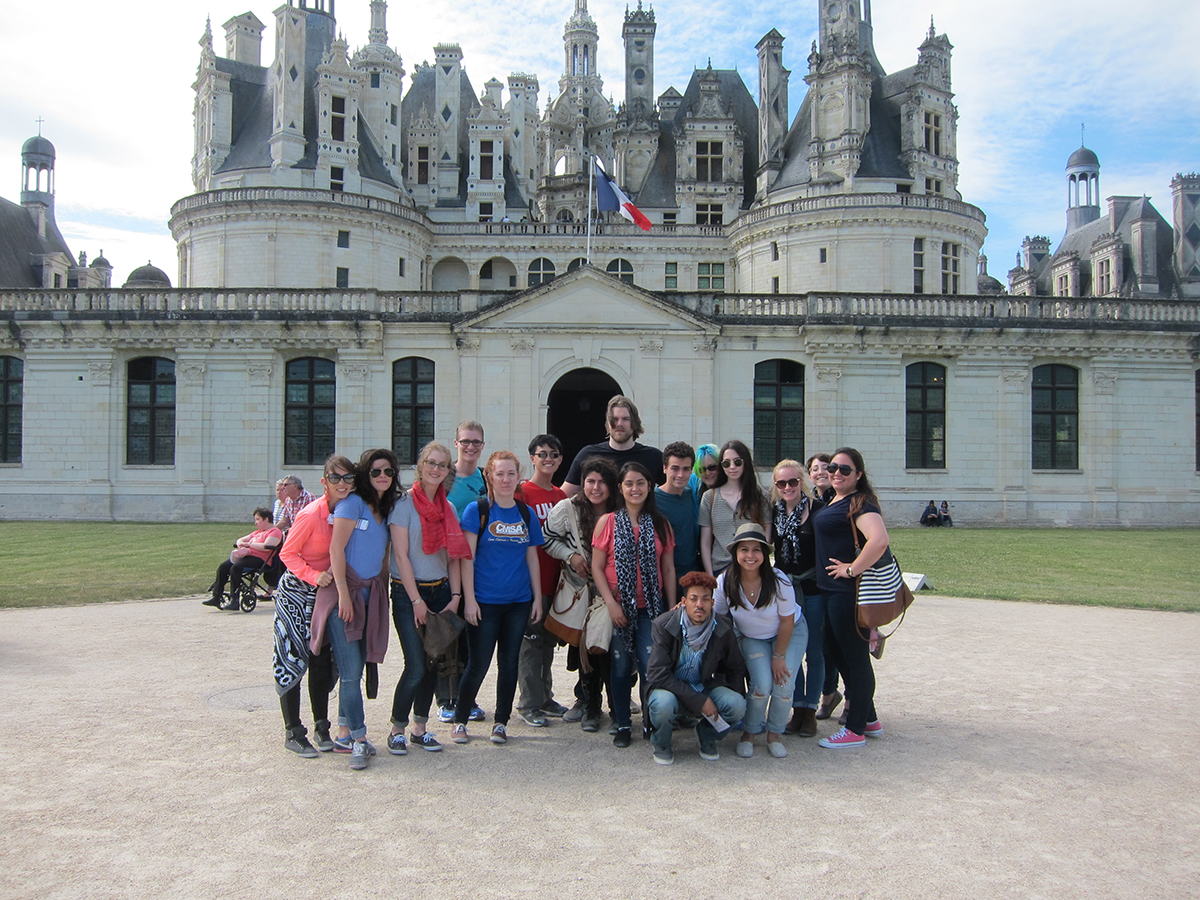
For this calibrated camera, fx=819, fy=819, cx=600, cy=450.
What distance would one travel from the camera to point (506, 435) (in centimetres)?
2541

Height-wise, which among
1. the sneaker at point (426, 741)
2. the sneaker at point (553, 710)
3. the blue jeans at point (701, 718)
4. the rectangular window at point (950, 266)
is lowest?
the sneaker at point (553, 710)

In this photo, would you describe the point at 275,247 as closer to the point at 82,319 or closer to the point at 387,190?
the point at 387,190

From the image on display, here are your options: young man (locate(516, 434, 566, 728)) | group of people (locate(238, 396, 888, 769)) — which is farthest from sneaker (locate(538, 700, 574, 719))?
group of people (locate(238, 396, 888, 769))

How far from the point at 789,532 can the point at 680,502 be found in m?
0.93

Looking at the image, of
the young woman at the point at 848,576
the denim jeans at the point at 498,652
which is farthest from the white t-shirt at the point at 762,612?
the denim jeans at the point at 498,652

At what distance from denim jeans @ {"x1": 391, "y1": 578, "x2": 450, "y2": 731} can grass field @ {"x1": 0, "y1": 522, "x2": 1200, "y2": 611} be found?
8.02m

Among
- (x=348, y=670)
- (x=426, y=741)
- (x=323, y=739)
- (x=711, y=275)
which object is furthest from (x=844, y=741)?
(x=711, y=275)

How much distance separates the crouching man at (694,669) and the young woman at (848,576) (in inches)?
36.0

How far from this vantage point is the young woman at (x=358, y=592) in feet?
18.1

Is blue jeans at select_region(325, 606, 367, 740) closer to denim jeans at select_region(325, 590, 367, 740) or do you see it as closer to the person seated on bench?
denim jeans at select_region(325, 590, 367, 740)

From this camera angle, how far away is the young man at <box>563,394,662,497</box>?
21.9 ft

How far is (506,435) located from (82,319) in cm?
1368

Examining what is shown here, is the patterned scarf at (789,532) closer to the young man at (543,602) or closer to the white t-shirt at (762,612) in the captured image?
the white t-shirt at (762,612)

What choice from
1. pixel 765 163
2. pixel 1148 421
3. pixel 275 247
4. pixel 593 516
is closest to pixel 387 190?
pixel 275 247
